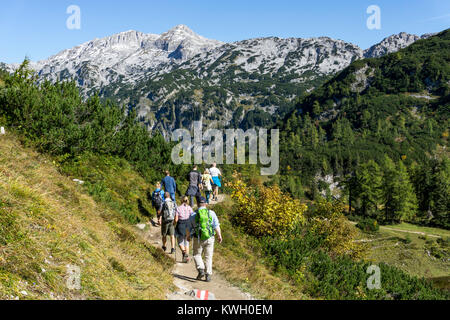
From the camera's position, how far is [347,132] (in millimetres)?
170625

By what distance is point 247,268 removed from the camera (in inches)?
459

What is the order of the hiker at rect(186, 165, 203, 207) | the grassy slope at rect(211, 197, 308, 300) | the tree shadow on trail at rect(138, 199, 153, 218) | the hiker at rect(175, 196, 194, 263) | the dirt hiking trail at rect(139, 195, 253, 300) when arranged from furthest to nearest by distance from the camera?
the tree shadow on trail at rect(138, 199, 153, 218), the hiker at rect(186, 165, 203, 207), the hiker at rect(175, 196, 194, 263), the grassy slope at rect(211, 197, 308, 300), the dirt hiking trail at rect(139, 195, 253, 300)

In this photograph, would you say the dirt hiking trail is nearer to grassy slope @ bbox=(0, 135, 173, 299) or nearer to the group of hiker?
the group of hiker

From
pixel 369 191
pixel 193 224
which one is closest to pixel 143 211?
pixel 193 224

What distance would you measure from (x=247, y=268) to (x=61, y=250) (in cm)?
728

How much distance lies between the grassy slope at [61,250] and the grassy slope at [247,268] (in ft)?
8.28

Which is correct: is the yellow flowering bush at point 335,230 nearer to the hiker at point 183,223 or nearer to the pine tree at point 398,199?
the hiker at point 183,223

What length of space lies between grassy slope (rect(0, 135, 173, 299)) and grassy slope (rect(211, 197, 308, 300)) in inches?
99.4

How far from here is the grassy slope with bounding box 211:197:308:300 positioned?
981 centimetres

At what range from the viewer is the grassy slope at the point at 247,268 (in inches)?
386

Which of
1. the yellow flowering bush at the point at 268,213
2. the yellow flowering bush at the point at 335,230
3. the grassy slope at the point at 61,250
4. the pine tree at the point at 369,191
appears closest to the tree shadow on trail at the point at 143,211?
the grassy slope at the point at 61,250

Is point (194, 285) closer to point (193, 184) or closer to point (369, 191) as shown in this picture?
point (193, 184)

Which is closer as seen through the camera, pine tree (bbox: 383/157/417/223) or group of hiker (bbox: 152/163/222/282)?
group of hiker (bbox: 152/163/222/282)

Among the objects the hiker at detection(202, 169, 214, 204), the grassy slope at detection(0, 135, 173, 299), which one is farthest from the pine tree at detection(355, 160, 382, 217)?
the grassy slope at detection(0, 135, 173, 299)
